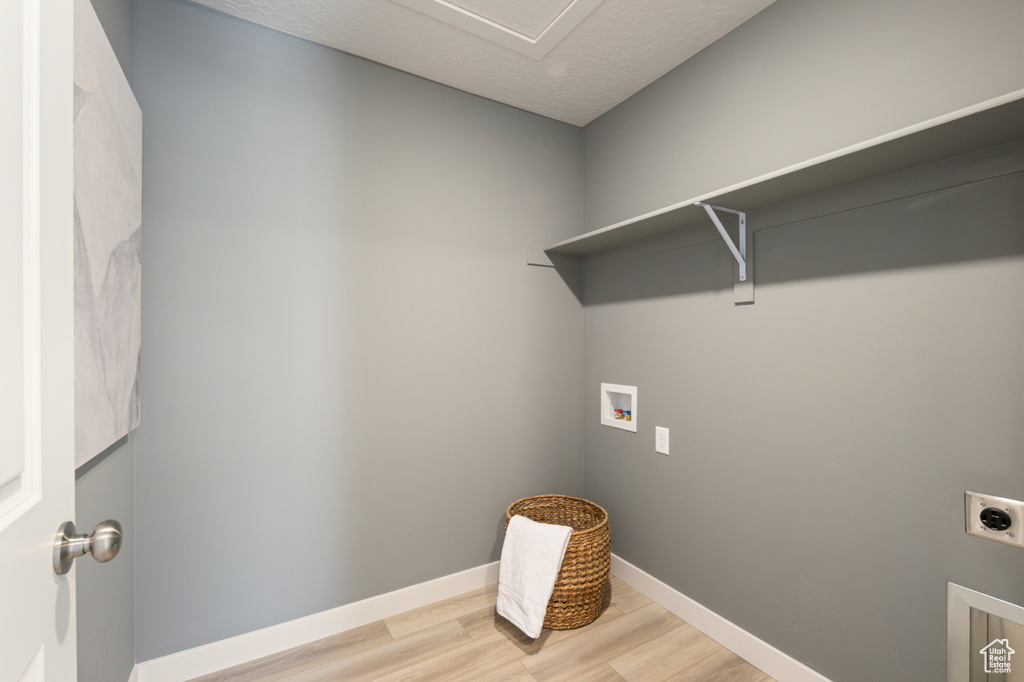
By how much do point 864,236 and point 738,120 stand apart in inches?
26.5

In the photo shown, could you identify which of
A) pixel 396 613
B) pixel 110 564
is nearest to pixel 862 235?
pixel 396 613

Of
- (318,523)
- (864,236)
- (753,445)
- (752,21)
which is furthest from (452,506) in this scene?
(752,21)

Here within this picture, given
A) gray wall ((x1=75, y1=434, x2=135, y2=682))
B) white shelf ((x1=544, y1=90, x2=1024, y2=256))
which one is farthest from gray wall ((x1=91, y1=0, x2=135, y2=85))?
white shelf ((x1=544, y1=90, x2=1024, y2=256))

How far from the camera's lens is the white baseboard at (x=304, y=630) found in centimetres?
164

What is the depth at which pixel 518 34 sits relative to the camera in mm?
1844

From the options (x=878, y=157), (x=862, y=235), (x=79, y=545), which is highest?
(x=878, y=157)

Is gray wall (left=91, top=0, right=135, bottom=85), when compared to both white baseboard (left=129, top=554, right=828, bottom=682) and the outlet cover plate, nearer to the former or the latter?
white baseboard (left=129, top=554, right=828, bottom=682)

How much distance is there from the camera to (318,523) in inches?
74.4

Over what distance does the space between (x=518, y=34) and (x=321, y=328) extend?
56.1 inches

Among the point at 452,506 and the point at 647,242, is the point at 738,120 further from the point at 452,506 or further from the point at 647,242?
the point at 452,506

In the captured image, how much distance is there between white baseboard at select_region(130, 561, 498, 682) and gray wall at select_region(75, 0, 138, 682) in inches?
5.3

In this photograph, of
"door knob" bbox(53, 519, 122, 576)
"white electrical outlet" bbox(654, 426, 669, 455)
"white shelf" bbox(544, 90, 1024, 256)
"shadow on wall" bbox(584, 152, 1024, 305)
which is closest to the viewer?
"door knob" bbox(53, 519, 122, 576)

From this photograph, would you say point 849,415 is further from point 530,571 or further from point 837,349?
point 530,571

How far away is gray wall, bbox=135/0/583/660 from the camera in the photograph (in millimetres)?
1651
